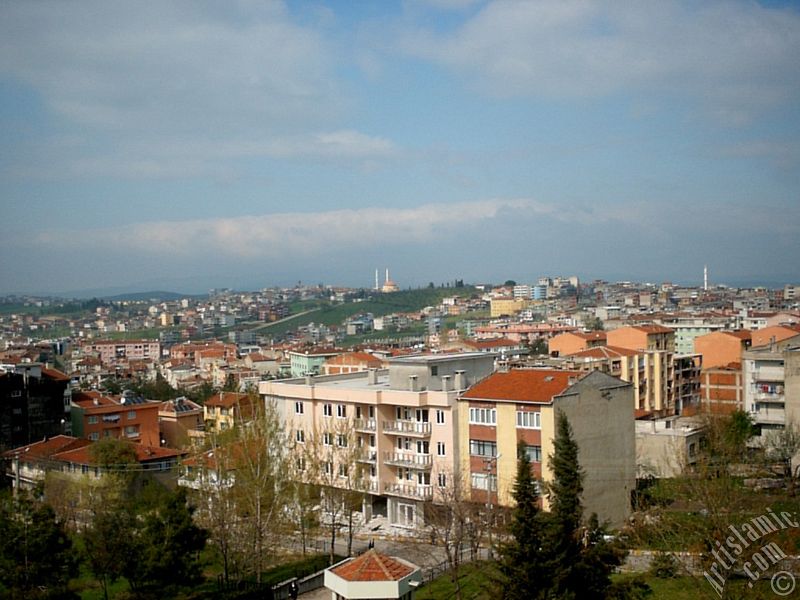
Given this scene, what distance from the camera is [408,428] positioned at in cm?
2067

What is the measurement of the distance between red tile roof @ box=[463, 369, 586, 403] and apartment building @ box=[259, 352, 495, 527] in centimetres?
74

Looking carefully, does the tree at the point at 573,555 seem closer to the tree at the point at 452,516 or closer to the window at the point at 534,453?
the tree at the point at 452,516

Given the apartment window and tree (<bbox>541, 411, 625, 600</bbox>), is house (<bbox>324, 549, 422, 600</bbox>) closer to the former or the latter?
tree (<bbox>541, 411, 625, 600</bbox>)

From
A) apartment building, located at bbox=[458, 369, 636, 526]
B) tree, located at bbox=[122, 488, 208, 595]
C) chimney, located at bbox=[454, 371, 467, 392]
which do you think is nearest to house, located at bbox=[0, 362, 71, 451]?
chimney, located at bbox=[454, 371, 467, 392]

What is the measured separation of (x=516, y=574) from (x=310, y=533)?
28.3 ft

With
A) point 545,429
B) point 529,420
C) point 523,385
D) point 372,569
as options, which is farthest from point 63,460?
point 372,569

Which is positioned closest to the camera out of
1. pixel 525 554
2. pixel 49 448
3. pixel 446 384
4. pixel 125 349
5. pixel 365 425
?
pixel 525 554

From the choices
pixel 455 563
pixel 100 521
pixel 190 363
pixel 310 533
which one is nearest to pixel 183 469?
pixel 310 533

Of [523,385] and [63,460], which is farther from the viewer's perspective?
[63,460]

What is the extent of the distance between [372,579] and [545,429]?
28.0ft

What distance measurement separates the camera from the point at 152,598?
47.6ft

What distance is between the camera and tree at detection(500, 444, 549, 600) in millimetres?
11586

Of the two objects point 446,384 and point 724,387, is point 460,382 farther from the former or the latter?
point 724,387

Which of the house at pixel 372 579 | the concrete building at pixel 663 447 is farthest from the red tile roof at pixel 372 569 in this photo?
the concrete building at pixel 663 447
